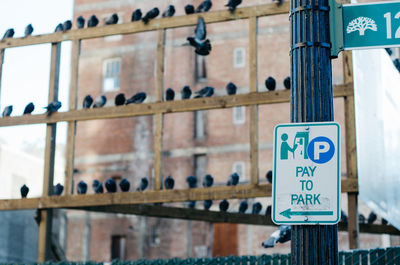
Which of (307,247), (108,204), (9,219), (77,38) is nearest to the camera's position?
(307,247)

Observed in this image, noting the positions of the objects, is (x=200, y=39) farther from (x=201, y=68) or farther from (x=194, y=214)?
(x=201, y=68)

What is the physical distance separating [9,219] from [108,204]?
55.9 feet

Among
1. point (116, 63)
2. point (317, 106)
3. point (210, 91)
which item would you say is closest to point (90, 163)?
point (116, 63)

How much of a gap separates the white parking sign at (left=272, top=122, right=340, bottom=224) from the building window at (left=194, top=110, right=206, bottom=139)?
28182mm

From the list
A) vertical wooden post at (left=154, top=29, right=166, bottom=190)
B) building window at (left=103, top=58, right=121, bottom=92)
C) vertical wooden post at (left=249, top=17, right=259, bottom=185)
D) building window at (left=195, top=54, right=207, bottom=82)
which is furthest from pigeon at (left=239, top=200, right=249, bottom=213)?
building window at (left=103, top=58, right=121, bottom=92)

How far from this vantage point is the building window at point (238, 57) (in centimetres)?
3253

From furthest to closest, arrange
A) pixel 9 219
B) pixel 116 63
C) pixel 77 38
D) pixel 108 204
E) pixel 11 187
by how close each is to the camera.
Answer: pixel 11 187, pixel 116 63, pixel 9 219, pixel 77 38, pixel 108 204

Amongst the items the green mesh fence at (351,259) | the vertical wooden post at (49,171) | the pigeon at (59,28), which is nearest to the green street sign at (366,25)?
the green mesh fence at (351,259)

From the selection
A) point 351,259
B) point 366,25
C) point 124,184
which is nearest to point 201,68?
point 124,184

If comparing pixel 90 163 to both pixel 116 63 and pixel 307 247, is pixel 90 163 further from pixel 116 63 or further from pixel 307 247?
pixel 307 247

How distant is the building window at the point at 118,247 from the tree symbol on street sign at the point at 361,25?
2934cm

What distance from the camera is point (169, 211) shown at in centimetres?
1520

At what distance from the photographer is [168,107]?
13.8 meters

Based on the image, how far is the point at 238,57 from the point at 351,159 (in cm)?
2060
